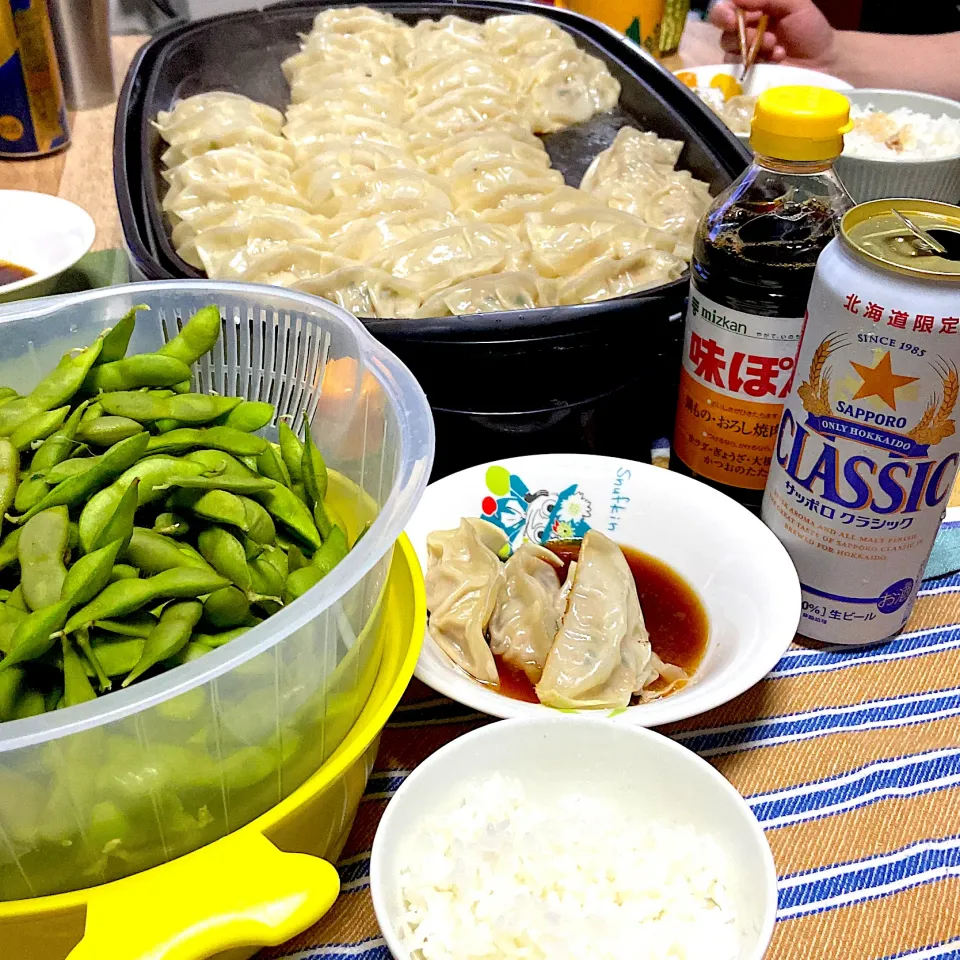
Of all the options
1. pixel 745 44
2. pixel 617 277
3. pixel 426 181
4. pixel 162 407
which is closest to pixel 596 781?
pixel 162 407

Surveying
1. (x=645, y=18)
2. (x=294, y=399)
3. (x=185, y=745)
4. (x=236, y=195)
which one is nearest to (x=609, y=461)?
(x=294, y=399)

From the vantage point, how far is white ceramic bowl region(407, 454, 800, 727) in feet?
2.75

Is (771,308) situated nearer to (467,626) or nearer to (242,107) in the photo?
(467,626)

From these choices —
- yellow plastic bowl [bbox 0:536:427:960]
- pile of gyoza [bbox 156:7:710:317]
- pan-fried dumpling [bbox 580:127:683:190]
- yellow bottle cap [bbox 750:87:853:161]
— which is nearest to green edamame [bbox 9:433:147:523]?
yellow plastic bowl [bbox 0:536:427:960]

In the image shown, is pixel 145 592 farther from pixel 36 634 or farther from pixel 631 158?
pixel 631 158

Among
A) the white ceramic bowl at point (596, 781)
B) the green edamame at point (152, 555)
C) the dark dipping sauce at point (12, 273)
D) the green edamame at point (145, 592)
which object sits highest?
the green edamame at point (145, 592)

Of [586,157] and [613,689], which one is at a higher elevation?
[586,157]

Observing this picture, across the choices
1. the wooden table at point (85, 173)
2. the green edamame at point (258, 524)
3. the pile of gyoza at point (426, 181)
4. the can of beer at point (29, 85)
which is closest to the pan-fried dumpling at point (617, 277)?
the pile of gyoza at point (426, 181)

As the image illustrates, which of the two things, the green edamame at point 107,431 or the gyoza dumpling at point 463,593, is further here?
the gyoza dumpling at point 463,593

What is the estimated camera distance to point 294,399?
3.20ft

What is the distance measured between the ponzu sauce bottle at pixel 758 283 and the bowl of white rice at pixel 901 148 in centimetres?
58

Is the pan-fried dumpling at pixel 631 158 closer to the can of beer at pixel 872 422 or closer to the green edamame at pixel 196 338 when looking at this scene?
the can of beer at pixel 872 422

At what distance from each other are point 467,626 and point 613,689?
0.53 feet

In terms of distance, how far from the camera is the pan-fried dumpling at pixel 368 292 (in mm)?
1254
